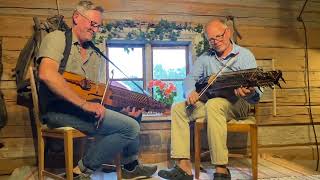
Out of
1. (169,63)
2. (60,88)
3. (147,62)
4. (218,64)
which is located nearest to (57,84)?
(60,88)

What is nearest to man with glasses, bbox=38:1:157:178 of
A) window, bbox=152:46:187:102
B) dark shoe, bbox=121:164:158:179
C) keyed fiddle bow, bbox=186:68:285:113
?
dark shoe, bbox=121:164:158:179

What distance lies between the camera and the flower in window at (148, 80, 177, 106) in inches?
134

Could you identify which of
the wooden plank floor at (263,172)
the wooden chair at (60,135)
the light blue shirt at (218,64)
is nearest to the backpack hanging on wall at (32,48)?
the wooden chair at (60,135)

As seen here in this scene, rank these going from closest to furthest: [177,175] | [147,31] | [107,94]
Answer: [107,94] < [177,175] < [147,31]

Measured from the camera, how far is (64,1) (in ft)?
10.7

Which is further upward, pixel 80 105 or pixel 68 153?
pixel 80 105

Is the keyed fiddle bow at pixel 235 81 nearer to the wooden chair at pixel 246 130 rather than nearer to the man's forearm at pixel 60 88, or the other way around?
the wooden chair at pixel 246 130

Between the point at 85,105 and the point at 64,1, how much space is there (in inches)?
55.5

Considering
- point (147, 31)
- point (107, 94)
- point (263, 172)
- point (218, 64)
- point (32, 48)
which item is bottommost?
point (263, 172)

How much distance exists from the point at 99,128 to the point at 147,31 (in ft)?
4.46

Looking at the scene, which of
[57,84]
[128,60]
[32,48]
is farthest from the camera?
[128,60]

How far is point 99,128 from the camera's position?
7.63ft

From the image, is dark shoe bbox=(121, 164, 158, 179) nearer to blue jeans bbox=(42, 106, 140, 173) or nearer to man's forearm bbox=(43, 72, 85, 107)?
blue jeans bbox=(42, 106, 140, 173)

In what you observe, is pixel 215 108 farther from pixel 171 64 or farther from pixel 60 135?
pixel 171 64
